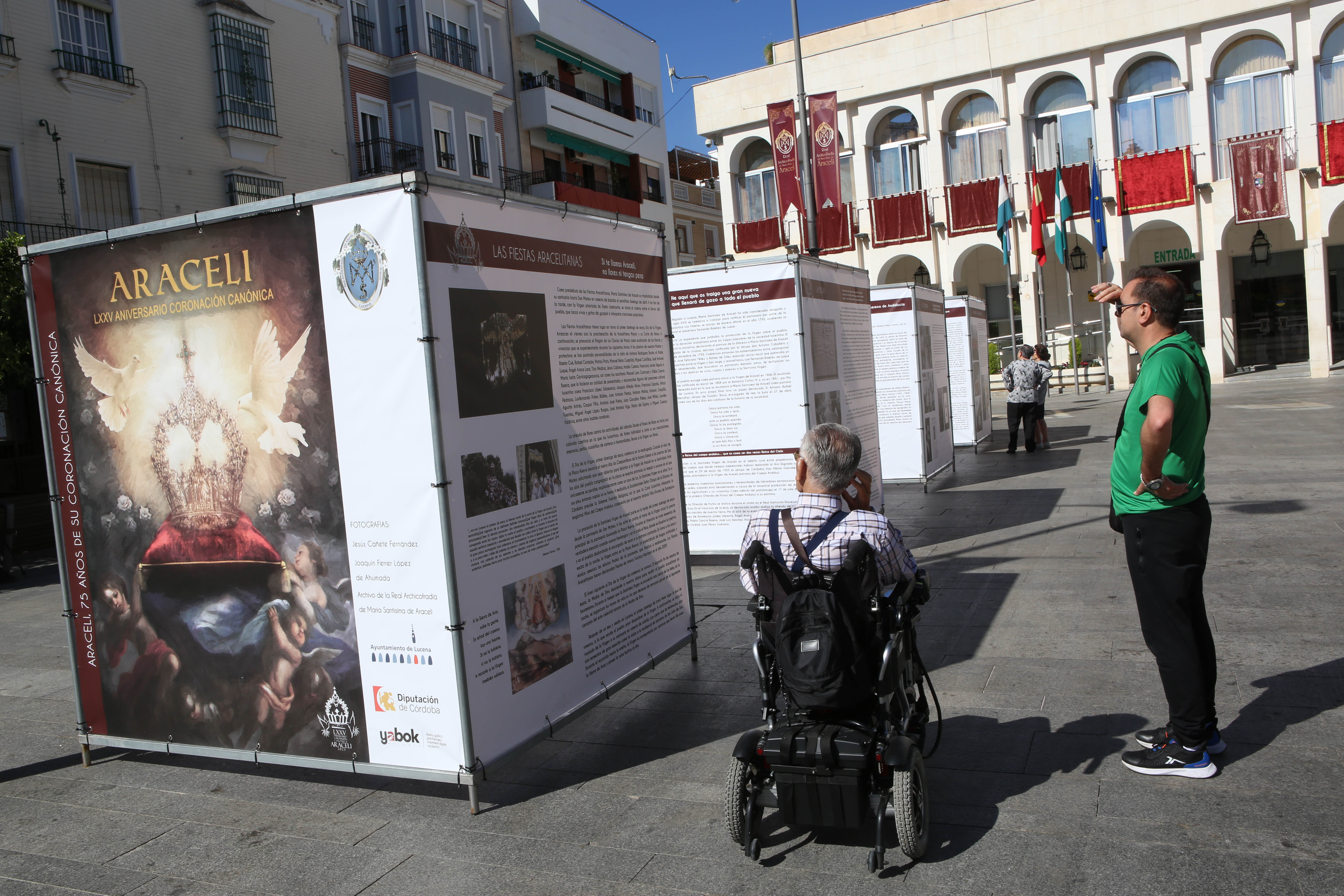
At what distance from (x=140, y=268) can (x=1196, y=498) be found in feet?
15.5

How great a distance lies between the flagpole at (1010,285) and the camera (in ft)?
101

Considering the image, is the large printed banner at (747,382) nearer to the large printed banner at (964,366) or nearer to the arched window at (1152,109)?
the large printed banner at (964,366)

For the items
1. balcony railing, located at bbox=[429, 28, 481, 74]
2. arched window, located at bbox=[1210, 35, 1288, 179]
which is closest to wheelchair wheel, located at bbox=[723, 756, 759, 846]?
balcony railing, located at bbox=[429, 28, 481, 74]

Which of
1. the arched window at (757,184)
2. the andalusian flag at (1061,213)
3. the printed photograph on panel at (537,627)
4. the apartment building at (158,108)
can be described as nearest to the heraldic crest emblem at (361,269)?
the printed photograph on panel at (537,627)

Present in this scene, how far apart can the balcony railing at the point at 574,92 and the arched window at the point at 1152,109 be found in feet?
56.1

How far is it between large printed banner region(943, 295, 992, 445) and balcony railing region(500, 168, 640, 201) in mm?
15374

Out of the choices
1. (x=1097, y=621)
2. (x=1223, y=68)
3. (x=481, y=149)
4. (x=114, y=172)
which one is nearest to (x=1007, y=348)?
(x=1223, y=68)

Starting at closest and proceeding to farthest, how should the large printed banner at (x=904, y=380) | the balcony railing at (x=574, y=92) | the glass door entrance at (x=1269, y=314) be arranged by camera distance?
the large printed banner at (x=904, y=380), the glass door entrance at (x=1269, y=314), the balcony railing at (x=574, y=92)

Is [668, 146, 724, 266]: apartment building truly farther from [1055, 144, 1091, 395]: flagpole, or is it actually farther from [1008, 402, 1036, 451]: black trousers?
[1008, 402, 1036, 451]: black trousers

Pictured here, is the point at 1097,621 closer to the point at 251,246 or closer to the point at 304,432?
the point at 304,432

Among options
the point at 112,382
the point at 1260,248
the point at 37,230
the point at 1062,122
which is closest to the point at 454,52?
the point at 37,230

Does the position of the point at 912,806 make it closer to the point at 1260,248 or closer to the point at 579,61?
A: the point at 1260,248

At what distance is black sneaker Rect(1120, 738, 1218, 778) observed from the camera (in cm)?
409

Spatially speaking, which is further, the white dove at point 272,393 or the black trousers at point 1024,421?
the black trousers at point 1024,421
